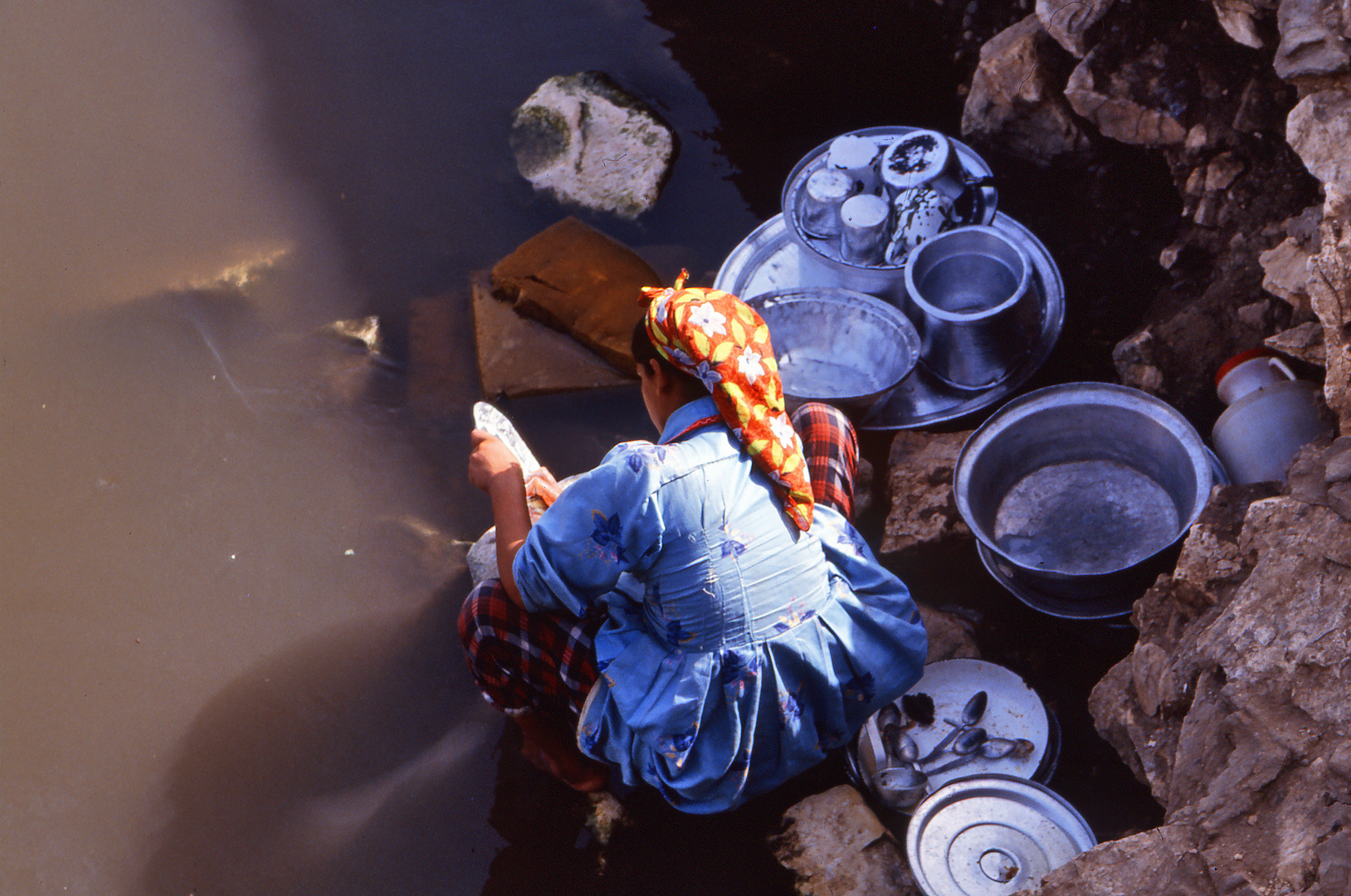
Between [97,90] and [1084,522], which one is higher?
[97,90]

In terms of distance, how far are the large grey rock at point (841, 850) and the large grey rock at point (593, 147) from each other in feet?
9.17

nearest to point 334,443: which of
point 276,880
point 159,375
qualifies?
point 159,375

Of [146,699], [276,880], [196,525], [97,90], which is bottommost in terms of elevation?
[276,880]

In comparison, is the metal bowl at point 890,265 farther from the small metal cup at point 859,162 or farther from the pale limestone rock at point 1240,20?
the pale limestone rock at point 1240,20

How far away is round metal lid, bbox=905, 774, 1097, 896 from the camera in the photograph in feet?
7.64

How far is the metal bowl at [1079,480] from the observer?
2.82m

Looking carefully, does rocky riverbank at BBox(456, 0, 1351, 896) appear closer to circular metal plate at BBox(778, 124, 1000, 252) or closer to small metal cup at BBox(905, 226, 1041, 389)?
small metal cup at BBox(905, 226, 1041, 389)

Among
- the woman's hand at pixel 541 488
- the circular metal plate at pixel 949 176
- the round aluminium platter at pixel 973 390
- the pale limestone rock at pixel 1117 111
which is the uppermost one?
the pale limestone rock at pixel 1117 111

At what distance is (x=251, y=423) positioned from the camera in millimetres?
3854

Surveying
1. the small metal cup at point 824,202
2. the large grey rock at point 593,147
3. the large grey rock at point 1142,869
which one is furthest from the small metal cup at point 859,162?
the large grey rock at point 1142,869

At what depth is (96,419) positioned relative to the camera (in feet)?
12.8

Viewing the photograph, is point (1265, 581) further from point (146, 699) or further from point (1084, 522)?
point (146, 699)

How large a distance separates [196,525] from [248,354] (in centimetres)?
81

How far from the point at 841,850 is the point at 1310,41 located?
8.16ft
